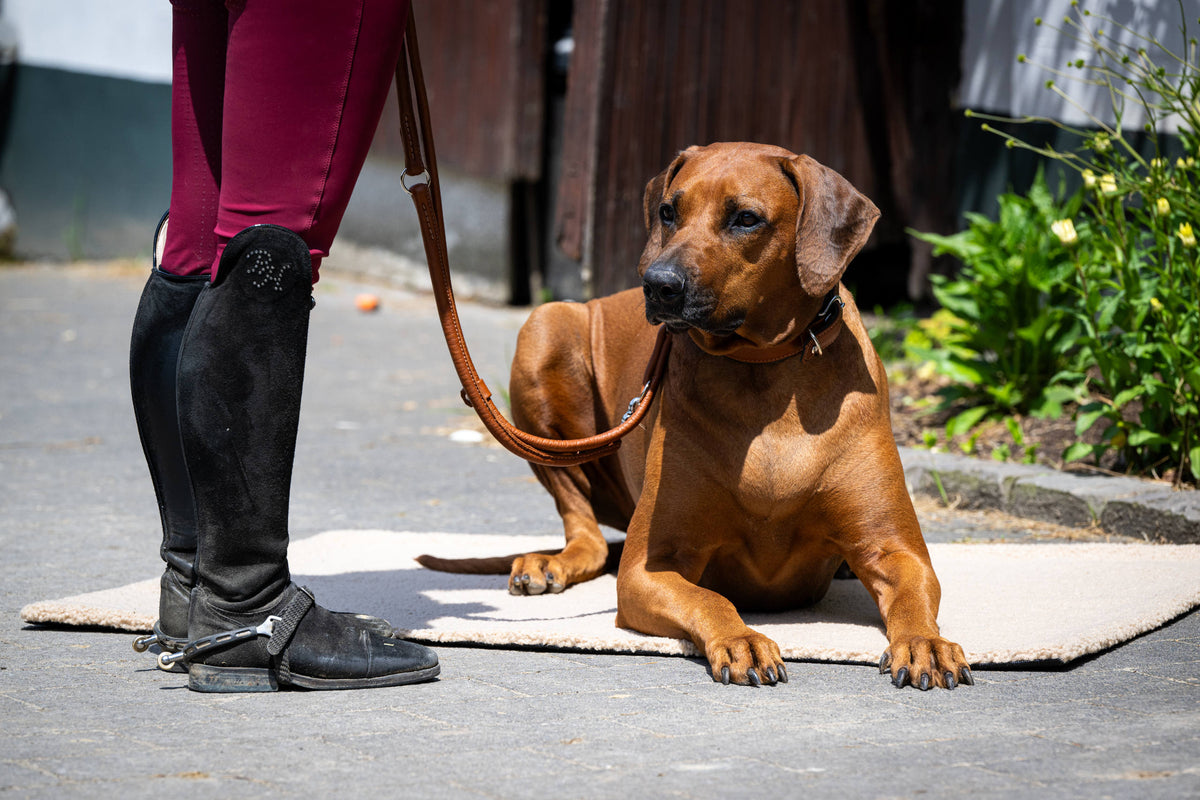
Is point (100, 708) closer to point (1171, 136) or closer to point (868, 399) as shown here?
point (868, 399)

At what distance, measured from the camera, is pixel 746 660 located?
8.46 ft

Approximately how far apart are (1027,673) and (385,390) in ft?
15.9

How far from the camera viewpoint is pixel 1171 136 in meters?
5.17

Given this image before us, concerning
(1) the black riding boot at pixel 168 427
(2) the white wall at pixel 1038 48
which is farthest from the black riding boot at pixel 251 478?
(2) the white wall at pixel 1038 48

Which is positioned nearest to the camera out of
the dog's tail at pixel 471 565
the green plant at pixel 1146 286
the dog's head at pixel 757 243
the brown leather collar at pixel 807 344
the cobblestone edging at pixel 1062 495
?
the dog's head at pixel 757 243

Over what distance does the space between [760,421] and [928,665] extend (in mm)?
665

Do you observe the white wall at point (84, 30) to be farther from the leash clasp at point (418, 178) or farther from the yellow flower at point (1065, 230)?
the leash clasp at point (418, 178)

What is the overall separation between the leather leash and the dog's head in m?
0.30

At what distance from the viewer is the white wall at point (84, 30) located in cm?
1112

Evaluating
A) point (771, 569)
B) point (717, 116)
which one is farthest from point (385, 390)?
point (771, 569)

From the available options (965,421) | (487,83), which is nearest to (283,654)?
(965,421)

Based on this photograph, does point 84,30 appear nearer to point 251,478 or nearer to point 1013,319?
point 1013,319

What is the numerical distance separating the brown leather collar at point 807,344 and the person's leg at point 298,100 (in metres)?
0.98

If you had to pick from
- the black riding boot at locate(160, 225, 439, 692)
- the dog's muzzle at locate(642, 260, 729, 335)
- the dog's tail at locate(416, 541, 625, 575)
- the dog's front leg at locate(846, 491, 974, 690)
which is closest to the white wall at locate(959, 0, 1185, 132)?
the dog's front leg at locate(846, 491, 974, 690)
